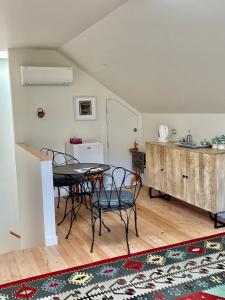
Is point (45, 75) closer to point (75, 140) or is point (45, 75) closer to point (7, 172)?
point (75, 140)

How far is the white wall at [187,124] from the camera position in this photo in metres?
4.21

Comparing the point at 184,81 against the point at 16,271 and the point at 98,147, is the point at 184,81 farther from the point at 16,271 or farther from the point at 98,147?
the point at 16,271

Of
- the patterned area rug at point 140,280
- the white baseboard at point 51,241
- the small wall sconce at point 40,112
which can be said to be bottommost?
the patterned area rug at point 140,280

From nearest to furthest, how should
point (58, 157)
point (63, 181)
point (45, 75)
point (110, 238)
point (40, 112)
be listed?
point (110, 238), point (63, 181), point (45, 75), point (40, 112), point (58, 157)

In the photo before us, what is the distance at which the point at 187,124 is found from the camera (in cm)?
475

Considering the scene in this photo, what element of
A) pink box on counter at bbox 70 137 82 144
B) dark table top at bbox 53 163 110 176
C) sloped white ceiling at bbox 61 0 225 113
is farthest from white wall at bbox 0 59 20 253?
A: dark table top at bbox 53 163 110 176

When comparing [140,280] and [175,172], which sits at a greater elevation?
[175,172]

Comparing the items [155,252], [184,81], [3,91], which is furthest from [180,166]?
[3,91]

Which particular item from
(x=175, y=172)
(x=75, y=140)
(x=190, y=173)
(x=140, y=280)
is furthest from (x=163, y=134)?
(x=140, y=280)

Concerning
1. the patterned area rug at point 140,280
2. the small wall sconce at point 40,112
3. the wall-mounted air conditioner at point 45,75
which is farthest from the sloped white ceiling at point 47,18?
the patterned area rug at point 140,280

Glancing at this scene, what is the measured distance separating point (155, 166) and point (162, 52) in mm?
1768

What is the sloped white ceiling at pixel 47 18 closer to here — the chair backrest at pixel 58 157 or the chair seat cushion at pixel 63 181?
the chair backrest at pixel 58 157

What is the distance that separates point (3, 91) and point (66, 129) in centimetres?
129

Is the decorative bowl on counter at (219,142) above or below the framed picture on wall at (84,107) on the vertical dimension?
below
